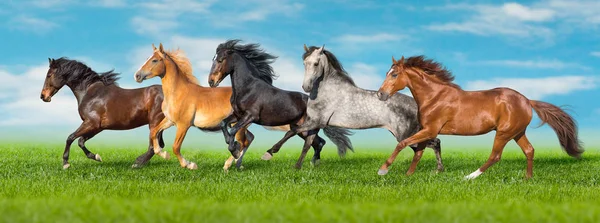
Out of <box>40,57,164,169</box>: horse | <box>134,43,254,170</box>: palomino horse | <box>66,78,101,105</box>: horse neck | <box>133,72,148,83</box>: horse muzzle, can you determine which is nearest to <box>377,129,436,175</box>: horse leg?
<box>134,43,254,170</box>: palomino horse

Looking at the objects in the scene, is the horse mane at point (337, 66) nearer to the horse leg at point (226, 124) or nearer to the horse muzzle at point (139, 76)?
the horse leg at point (226, 124)

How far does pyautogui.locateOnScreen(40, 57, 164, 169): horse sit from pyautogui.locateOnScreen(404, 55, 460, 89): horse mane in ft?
17.0

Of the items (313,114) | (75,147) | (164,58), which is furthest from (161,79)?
(75,147)

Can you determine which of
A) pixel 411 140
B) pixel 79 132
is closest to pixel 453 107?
pixel 411 140

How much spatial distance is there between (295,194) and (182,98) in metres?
4.53

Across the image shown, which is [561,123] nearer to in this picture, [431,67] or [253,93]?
[431,67]

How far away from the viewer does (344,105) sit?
10922 mm

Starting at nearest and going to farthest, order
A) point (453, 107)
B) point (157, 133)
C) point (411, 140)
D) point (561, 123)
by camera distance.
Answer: point (411, 140)
point (453, 107)
point (561, 123)
point (157, 133)

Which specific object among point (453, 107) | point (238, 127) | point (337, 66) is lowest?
point (238, 127)

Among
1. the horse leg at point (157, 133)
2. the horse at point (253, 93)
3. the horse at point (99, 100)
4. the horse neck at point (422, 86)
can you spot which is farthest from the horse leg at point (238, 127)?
the horse neck at point (422, 86)

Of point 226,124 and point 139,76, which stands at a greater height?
point 139,76

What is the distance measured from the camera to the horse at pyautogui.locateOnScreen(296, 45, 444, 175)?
10.8 m

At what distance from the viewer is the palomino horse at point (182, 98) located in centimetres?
1142

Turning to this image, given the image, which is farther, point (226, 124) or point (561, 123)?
point (226, 124)
